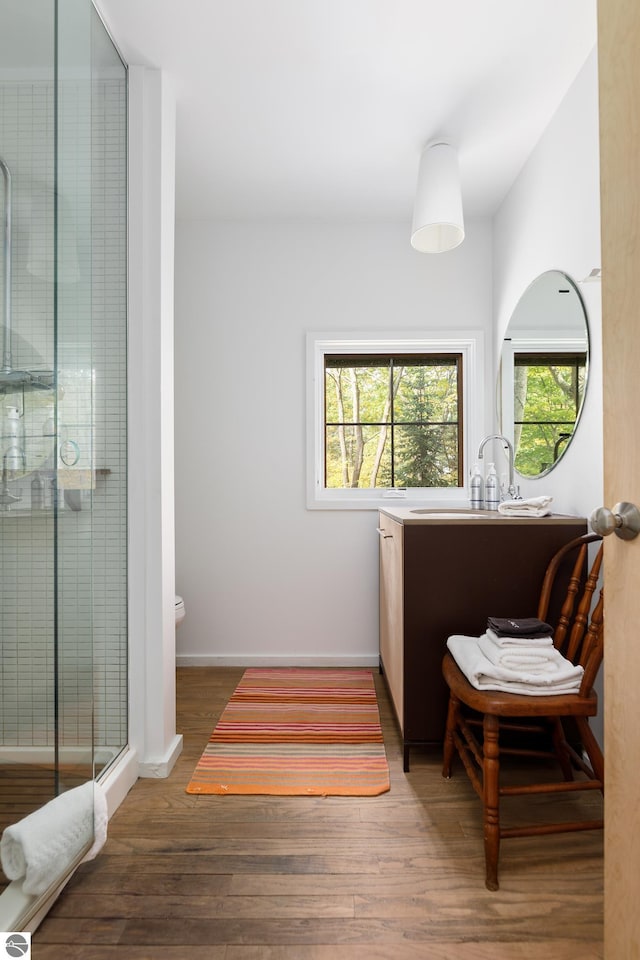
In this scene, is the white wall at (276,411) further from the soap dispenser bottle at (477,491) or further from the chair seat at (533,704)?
the chair seat at (533,704)

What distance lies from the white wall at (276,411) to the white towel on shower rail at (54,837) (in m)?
1.67

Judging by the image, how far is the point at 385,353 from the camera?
3348mm

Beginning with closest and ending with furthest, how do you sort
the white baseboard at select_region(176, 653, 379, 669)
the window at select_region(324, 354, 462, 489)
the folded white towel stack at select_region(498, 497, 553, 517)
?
1. the folded white towel stack at select_region(498, 497, 553, 517)
2. the white baseboard at select_region(176, 653, 379, 669)
3. the window at select_region(324, 354, 462, 489)

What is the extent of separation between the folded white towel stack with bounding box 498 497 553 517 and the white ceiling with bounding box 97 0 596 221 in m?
1.56

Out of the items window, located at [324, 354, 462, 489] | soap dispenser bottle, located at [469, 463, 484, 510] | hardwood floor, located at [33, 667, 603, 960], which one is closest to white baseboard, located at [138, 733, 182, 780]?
hardwood floor, located at [33, 667, 603, 960]

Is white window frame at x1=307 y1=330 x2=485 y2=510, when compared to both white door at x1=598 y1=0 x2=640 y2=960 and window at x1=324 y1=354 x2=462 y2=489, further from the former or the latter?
white door at x1=598 y1=0 x2=640 y2=960

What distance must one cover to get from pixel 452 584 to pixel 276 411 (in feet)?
5.28

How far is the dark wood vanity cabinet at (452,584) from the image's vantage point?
78.5 inches

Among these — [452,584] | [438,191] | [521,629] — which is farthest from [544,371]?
[521,629]

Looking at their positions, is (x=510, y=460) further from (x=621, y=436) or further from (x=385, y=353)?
(x=621, y=436)

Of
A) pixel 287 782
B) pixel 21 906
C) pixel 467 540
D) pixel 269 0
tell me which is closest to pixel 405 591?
pixel 467 540

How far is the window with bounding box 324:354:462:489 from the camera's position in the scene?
3.37 metres

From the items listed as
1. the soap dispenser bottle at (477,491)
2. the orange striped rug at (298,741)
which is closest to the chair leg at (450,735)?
the orange striped rug at (298,741)

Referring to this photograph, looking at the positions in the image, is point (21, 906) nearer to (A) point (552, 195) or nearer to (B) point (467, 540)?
(B) point (467, 540)
